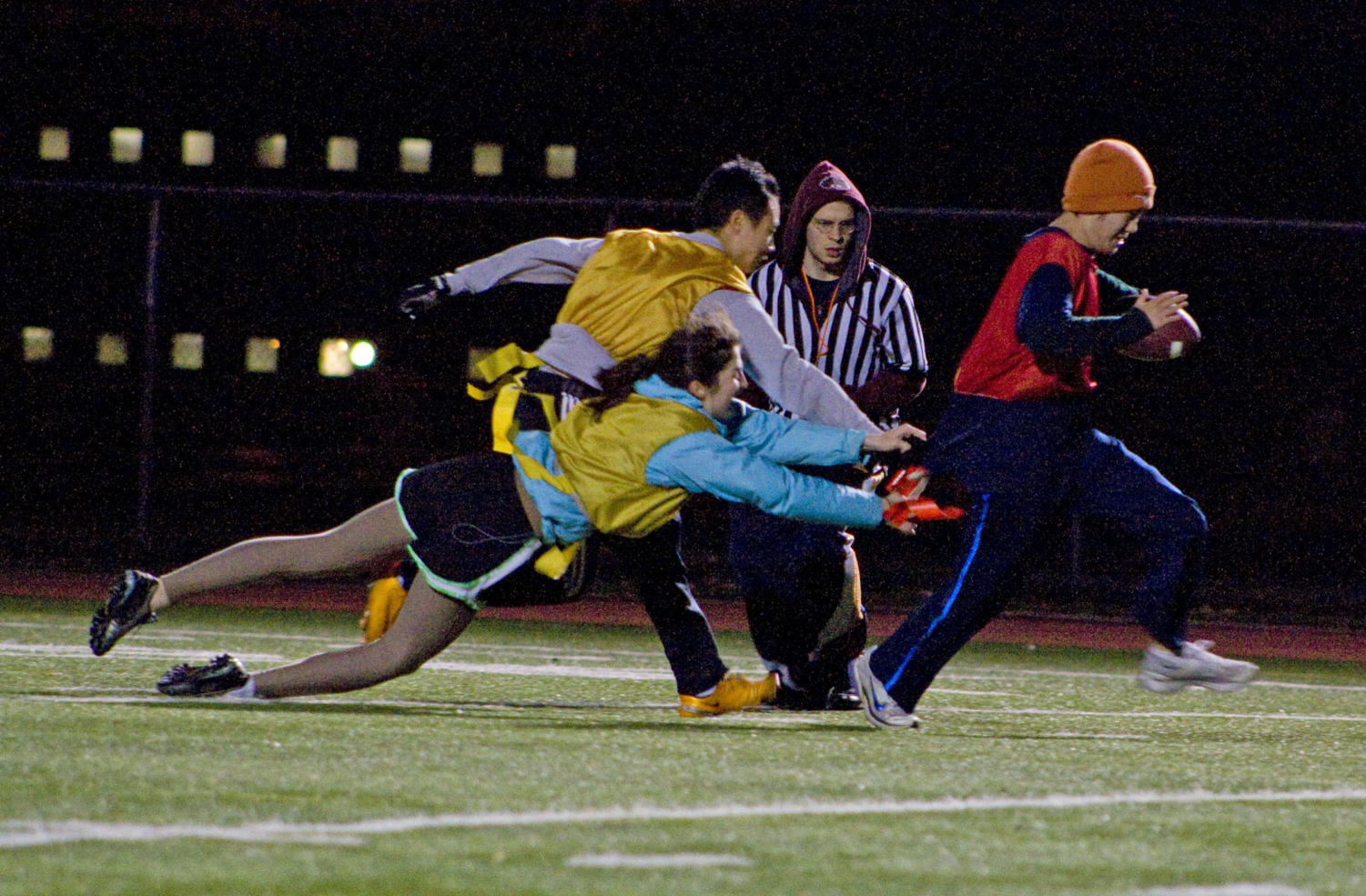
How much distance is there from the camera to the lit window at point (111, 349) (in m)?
27.9

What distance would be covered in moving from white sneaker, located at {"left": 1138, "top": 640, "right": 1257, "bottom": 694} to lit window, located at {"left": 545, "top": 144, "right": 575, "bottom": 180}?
2487 centimetres

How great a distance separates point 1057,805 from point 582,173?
85.7ft

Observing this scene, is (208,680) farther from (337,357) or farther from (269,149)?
(269,149)

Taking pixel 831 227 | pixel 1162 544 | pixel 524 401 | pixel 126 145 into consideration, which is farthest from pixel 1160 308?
pixel 126 145

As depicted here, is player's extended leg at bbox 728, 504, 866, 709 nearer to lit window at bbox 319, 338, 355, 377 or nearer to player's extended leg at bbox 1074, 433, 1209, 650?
player's extended leg at bbox 1074, 433, 1209, 650

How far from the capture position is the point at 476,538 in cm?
612

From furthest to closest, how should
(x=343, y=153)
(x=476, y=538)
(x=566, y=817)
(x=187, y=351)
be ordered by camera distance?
(x=343, y=153) → (x=187, y=351) → (x=476, y=538) → (x=566, y=817)

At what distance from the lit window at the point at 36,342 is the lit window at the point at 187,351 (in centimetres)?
153

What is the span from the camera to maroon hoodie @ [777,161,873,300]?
704 centimetres

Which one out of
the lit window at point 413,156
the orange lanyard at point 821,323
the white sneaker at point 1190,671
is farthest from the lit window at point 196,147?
the white sneaker at point 1190,671

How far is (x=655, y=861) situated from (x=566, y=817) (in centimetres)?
→ 52

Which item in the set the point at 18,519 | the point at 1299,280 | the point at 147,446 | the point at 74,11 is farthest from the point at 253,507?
the point at 74,11

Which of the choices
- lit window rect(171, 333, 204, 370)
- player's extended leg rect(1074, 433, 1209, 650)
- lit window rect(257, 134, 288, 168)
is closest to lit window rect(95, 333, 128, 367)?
lit window rect(171, 333, 204, 370)

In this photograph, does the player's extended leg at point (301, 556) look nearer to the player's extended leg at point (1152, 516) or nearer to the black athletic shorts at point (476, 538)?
the black athletic shorts at point (476, 538)
